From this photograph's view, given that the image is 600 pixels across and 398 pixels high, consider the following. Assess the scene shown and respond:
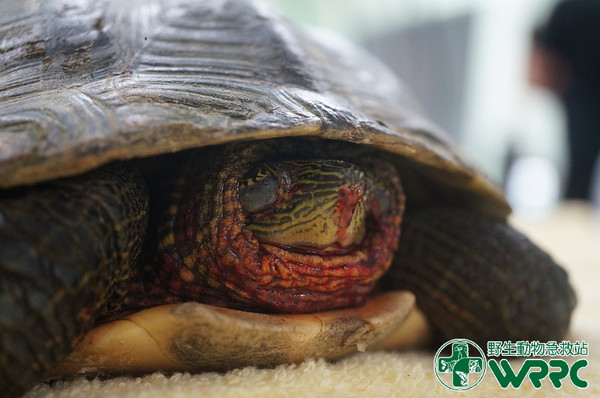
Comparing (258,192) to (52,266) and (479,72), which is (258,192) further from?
(479,72)

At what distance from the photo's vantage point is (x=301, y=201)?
864 mm

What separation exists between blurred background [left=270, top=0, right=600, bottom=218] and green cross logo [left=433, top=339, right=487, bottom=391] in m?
3.84

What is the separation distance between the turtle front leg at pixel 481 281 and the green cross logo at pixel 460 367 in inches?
2.3

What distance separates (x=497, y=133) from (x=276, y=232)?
500 cm

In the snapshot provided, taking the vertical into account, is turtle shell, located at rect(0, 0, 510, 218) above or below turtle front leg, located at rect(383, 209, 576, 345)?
above

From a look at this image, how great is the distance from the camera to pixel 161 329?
77 centimetres

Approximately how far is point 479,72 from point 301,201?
4.68 m

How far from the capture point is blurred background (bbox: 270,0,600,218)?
15.7 feet

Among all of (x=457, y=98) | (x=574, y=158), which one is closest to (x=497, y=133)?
(x=457, y=98)

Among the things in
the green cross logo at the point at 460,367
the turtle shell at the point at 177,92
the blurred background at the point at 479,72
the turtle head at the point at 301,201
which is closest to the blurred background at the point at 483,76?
the blurred background at the point at 479,72

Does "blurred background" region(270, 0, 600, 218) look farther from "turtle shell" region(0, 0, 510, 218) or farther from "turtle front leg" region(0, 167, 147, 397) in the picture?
"turtle front leg" region(0, 167, 147, 397)

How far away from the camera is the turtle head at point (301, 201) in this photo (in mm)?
860

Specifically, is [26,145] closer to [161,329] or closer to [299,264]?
[161,329]

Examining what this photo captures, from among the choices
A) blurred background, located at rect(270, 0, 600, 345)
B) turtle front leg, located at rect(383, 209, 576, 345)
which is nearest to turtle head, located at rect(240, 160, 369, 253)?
turtle front leg, located at rect(383, 209, 576, 345)
